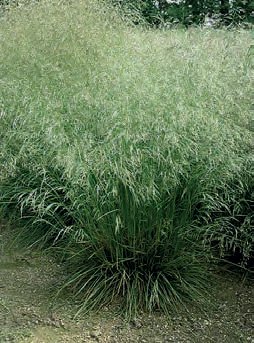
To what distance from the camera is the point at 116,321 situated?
218cm

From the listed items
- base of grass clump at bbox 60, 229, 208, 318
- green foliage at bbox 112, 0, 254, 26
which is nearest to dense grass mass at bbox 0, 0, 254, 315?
base of grass clump at bbox 60, 229, 208, 318

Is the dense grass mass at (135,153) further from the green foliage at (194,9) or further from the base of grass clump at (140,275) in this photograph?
the green foliage at (194,9)

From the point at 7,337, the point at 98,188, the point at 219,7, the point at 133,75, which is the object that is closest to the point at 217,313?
the point at 98,188

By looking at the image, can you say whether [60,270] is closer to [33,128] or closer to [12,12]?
[33,128]

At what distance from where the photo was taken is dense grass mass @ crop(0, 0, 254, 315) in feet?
6.88

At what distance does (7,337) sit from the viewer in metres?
2.09

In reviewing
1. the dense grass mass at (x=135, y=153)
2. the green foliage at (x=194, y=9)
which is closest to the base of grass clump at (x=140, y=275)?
the dense grass mass at (x=135, y=153)

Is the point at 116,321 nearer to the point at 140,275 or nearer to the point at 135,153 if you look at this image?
the point at 140,275

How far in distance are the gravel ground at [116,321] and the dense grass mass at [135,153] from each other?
0.09 m

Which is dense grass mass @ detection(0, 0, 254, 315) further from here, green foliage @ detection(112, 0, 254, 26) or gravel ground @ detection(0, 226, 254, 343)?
green foliage @ detection(112, 0, 254, 26)

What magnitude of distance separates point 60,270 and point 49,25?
1.37 meters

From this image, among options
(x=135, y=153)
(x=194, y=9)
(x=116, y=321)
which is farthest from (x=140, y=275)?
(x=194, y=9)

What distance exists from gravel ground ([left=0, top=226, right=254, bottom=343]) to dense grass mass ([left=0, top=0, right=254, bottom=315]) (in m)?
0.09

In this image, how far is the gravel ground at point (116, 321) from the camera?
2096 millimetres
